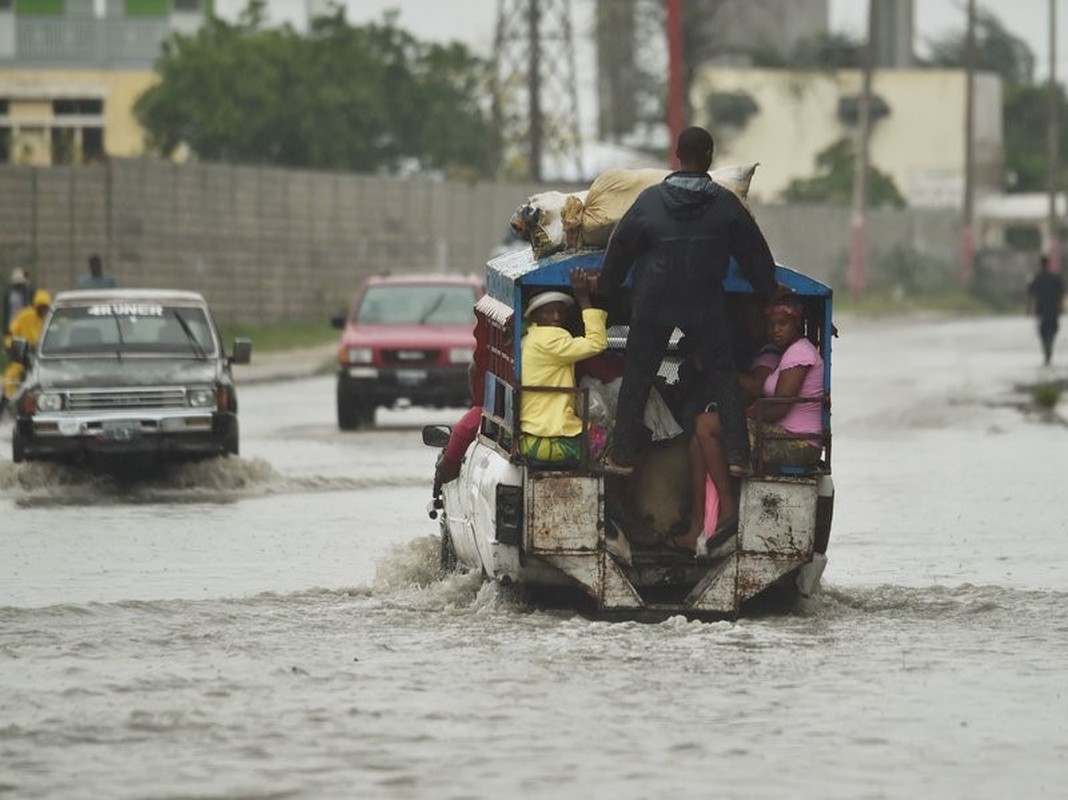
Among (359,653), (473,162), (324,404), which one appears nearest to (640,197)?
(359,653)

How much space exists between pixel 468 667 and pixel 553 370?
6.36ft

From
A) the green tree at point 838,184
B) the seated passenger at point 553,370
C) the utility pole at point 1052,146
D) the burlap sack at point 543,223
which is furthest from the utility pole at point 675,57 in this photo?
the green tree at point 838,184

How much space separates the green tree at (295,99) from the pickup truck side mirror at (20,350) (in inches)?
1852

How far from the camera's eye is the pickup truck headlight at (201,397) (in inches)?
862

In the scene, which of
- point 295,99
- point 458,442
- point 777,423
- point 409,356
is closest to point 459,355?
point 409,356

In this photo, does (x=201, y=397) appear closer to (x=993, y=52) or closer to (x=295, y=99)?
(x=295, y=99)

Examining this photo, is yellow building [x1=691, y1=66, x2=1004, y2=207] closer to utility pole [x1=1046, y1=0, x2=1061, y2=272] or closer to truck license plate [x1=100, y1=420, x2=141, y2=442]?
utility pole [x1=1046, y1=0, x2=1061, y2=272]

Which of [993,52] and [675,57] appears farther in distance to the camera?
[993,52]

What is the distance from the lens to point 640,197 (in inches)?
523

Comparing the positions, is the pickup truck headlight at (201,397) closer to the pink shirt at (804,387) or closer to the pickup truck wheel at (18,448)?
the pickup truck wheel at (18,448)

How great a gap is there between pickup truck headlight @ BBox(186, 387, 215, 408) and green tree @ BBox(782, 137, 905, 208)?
79.5 meters

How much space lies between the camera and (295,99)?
71.2 m

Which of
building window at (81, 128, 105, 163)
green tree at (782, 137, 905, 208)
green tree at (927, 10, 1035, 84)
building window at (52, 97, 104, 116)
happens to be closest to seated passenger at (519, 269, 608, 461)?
building window at (52, 97, 104, 116)

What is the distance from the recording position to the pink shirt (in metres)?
13.3
